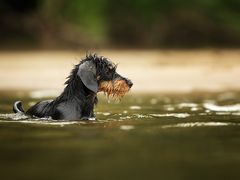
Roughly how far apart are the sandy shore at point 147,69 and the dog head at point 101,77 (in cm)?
618

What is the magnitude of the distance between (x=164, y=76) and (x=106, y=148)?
1260 cm

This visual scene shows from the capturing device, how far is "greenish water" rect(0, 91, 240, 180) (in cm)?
586

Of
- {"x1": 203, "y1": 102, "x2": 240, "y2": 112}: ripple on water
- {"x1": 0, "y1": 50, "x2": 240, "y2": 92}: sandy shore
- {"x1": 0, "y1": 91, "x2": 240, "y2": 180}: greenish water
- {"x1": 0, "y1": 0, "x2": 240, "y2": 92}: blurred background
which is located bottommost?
{"x1": 0, "y1": 91, "x2": 240, "y2": 180}: greenish water

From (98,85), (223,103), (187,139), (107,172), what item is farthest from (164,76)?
(107,172)

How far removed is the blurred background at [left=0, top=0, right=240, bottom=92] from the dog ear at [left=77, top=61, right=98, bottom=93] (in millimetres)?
12816

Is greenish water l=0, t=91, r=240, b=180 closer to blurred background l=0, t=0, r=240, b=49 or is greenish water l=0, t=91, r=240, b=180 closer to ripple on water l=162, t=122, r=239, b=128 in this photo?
ripple on water l=162, t=122, r=239, b=128

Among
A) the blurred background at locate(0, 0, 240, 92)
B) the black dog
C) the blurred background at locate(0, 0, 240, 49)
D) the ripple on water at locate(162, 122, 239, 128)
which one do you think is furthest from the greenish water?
the blurred background at locate(0, 0, 240, 49)

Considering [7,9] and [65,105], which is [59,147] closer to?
[65,105]

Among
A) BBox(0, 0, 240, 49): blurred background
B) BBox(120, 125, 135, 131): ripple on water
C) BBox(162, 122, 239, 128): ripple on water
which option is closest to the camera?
BBox(120, 125, 135, 131): ripple on water

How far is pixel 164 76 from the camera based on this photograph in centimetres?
1978

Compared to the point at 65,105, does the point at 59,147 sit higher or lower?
lower

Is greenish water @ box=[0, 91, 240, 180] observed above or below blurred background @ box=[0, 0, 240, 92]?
below

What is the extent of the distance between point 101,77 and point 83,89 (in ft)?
1.31

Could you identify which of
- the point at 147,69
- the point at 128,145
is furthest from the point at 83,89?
the point at 147,69
